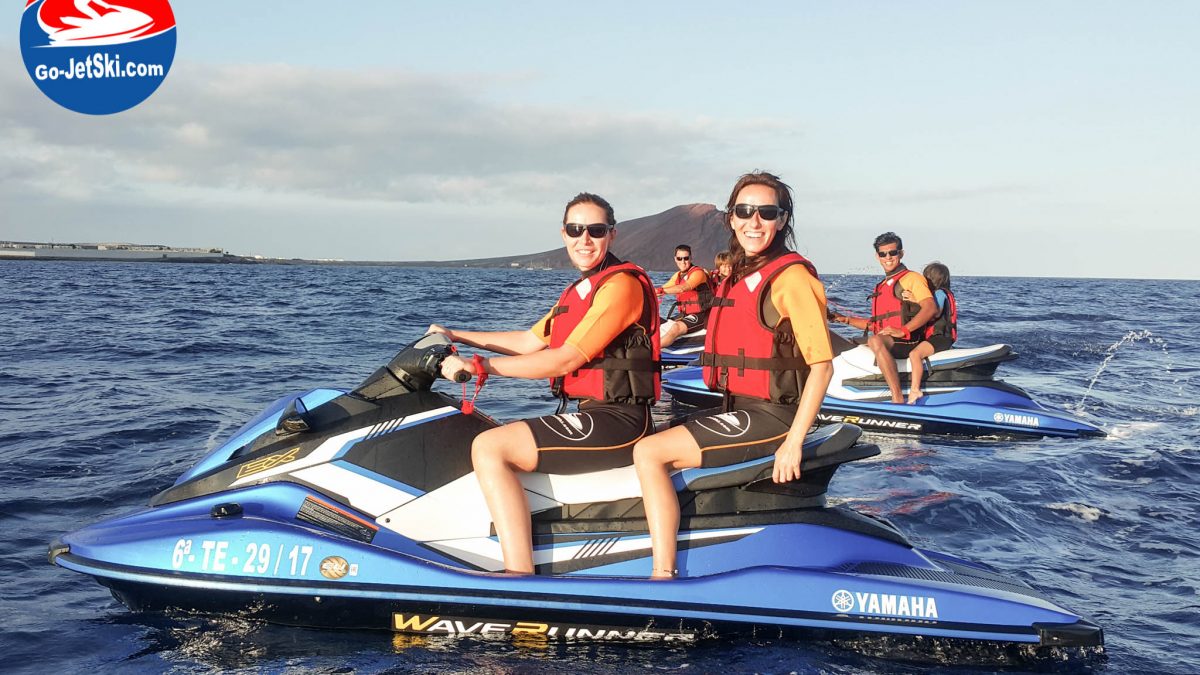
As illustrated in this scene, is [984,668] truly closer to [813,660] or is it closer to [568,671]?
[813,660]

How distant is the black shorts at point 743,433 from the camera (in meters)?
3.99

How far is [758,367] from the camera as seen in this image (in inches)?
160

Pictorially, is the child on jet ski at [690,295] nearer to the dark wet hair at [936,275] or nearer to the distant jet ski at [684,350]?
the distant jet ski at [684,350]

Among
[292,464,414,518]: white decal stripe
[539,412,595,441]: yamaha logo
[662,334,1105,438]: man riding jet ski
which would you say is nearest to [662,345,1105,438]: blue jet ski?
[662,334,1105,438]: man riding jet ski

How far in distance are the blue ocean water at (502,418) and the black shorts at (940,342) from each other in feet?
4.62

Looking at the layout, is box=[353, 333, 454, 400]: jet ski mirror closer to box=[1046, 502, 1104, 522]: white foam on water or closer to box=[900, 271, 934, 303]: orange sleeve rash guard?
box=[1046, 502, 1104, 522]: white foam on water

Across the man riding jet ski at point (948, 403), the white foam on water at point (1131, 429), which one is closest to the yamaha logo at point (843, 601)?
the man riding jet ski at point (948, 403)

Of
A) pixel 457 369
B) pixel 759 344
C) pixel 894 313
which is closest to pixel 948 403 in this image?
pixel 894 313

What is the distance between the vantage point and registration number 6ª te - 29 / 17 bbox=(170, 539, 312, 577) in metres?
3.90

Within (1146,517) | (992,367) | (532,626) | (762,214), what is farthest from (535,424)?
(992,367)

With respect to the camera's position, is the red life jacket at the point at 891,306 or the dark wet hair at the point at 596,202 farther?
the red life jacket at the point at 891,306

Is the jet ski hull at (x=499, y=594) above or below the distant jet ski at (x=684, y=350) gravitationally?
below

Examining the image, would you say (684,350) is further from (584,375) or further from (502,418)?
(584,375)

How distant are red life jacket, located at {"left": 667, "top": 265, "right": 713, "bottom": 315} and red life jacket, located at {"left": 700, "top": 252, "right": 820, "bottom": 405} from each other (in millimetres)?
9928
